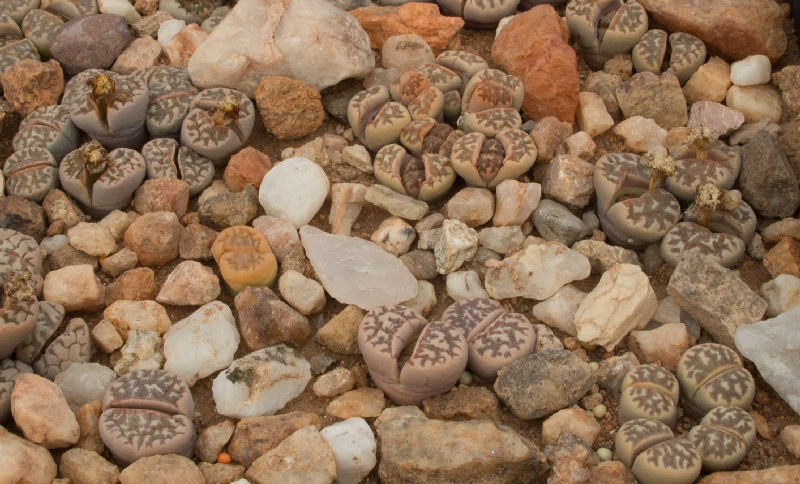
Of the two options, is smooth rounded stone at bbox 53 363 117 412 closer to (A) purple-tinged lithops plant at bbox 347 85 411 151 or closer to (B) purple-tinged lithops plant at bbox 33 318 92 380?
(B) purple-tinged lithops plant at bbox 33 318 92 380

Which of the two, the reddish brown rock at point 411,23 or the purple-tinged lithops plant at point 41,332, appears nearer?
the purple-tinged lithops plant at point 41,332

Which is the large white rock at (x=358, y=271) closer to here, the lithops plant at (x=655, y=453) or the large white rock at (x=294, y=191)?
the large white rock at (x=294, y=191)

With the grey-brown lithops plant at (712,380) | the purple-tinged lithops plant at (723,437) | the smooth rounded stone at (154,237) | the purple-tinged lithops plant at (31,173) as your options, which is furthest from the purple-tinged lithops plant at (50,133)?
the purple-tinged lithops plant at (723,437)

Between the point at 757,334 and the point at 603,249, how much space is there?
0.78 m

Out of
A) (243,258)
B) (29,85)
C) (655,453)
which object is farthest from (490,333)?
(29,85)

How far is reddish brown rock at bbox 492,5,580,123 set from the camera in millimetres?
4281

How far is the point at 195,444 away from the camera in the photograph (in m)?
3.20

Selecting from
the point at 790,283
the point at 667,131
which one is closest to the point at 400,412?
the point at 790,283

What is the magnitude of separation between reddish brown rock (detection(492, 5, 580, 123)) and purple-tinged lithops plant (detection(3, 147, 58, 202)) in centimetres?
239

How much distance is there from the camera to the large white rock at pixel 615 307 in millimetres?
3504

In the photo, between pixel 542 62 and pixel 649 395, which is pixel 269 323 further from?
pixel 542 62

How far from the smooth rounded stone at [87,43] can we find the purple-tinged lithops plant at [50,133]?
495mm

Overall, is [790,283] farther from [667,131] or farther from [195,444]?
[195,444]

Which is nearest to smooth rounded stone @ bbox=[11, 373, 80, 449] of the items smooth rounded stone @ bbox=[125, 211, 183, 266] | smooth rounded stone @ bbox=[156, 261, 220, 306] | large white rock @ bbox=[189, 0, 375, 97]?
smooth rounded stone @ bbox=[156, 261, 220, 306]
